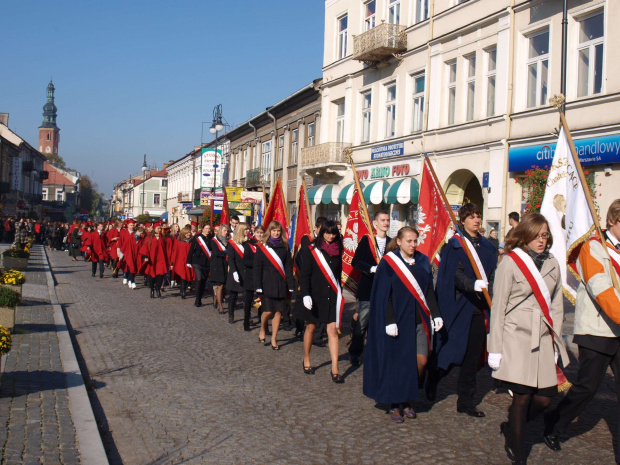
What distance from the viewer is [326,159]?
103ft

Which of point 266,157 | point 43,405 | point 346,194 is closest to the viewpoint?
point 43,405

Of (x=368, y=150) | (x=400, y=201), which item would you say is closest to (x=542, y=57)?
(x=400, y=201)

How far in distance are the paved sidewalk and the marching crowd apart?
2524mm

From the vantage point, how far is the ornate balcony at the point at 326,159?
101 feet

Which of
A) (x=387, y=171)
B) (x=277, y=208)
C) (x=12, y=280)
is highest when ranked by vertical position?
(x=387, y=171)

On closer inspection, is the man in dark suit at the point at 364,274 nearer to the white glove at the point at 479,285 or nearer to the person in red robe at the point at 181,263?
the white glove at the point at 479,285

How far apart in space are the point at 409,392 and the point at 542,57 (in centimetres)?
1544

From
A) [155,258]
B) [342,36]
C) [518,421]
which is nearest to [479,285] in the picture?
[518,421]

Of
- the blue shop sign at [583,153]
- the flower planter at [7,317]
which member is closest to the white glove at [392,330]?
the flower planter at [7,317]

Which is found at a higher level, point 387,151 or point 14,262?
point 387,151

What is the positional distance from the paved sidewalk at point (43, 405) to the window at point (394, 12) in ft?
66.3

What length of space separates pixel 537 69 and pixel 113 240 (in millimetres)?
13491

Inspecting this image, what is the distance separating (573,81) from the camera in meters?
17.9

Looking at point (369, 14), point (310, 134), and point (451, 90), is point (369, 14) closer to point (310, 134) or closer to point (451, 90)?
point (451, 90)
